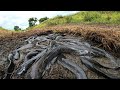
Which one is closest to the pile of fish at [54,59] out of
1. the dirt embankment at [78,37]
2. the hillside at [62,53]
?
the hillside at [62,53]

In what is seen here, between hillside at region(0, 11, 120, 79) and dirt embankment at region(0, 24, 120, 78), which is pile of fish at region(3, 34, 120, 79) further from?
dirt embankment at region(0, 24, 120, 78)

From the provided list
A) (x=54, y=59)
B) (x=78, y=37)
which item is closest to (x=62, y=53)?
(x=54, y=59)

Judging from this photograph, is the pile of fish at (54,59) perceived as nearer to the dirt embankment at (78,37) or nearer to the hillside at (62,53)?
the hillside at (62,53)

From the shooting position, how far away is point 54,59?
3186mm

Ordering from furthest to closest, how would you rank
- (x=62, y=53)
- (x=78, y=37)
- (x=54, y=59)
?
(x=78, y=37), (x=62, y=53), (x=54, y=59)

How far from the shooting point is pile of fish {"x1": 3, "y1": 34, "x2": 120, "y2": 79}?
2979 millimetres

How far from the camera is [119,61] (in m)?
3.33

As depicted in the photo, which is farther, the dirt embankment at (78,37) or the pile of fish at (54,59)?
the dirt embankment at (78,37)

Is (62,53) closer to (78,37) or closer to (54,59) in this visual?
(54,59)

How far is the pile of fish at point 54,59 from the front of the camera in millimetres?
2979

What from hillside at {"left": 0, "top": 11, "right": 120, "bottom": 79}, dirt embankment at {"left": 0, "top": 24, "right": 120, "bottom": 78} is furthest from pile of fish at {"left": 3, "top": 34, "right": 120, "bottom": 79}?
dirt embankment at {"left": 0, "top": 24, "right": 120, "bottom": 78}

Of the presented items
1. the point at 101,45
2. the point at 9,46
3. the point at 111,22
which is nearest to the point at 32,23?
the point at 111,22
